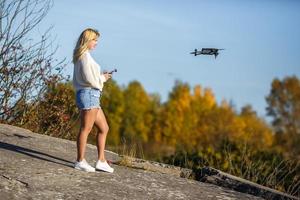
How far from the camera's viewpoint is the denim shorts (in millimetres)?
6525

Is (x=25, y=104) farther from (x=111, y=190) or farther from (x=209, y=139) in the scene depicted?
(x=209, y=139)

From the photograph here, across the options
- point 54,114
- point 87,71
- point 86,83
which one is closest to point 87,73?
point 87,71

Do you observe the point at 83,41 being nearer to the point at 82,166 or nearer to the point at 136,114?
the point at 82,166

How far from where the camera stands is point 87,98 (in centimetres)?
652

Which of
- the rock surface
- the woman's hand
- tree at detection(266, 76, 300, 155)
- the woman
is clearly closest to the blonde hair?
the woman

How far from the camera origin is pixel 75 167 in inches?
262

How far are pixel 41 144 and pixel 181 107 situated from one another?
5032 centimetres

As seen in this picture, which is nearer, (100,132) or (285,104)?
(100,132)

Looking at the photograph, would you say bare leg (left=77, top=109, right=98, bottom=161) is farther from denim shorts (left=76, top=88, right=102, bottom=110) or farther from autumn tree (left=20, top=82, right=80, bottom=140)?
autumn tree (left=20, top=82, right=80, bottom=140)

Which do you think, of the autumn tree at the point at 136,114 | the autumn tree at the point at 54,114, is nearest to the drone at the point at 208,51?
the autumn tree at the point at 54,114

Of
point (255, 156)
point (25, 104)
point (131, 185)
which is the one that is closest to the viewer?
point (131, 185)

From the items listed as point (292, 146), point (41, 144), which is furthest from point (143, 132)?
point (41, 144)

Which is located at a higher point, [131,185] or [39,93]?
[39,93]

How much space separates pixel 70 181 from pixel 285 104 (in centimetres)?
4910
